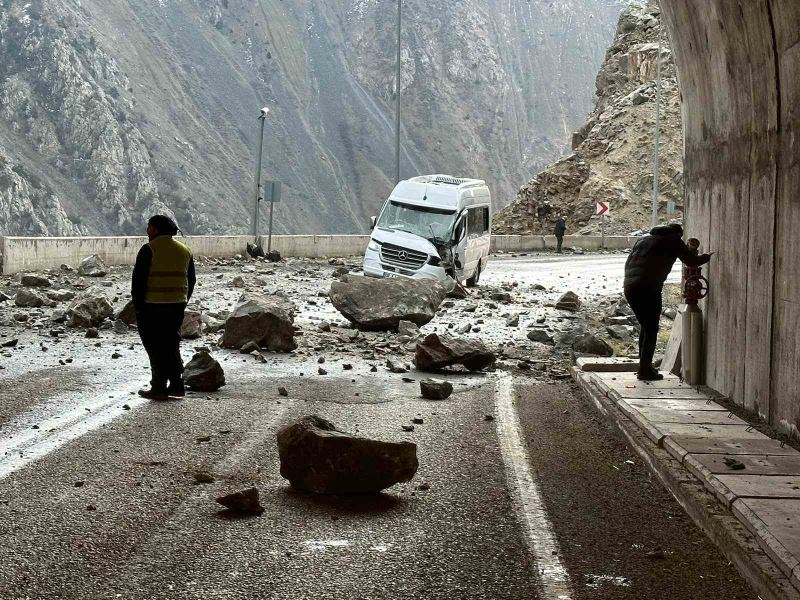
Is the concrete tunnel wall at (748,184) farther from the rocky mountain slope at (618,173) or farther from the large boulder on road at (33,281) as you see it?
the rocky mountain slope at (618,173)

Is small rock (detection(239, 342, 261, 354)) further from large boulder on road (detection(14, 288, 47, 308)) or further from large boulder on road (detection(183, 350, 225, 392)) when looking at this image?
large boulder on road (detection(14, 288, 47, 308))

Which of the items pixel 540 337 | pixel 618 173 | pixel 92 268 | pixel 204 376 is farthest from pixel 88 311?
pixel 618 173

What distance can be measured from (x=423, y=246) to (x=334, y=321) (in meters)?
7.41

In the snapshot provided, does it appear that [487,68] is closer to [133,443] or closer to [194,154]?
[194,154]

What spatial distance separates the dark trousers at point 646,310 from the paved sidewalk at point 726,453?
38 cm

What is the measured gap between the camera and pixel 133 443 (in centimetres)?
797

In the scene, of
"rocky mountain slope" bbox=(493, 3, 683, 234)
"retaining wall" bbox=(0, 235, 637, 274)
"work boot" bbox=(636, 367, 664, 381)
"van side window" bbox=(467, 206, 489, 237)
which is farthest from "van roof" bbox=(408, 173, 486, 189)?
"rocky mountain slope" bbox=(493, 3, 683, 234)

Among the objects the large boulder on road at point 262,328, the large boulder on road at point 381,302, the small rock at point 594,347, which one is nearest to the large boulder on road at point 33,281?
the large boulder on road at point 381,302

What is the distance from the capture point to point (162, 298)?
1058cm

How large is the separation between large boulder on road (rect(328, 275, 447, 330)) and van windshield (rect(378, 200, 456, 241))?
750cm

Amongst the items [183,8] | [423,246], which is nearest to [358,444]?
[423,246]

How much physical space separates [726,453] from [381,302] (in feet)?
33.7

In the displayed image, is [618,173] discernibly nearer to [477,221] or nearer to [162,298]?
[477,221]

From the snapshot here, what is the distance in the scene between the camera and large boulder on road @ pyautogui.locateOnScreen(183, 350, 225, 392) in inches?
430
